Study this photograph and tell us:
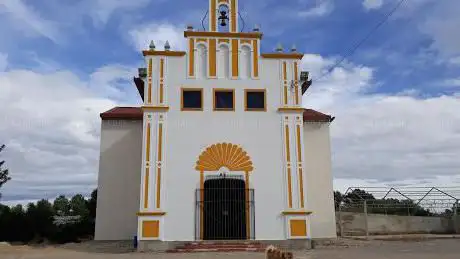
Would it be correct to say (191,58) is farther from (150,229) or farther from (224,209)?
(150,229)

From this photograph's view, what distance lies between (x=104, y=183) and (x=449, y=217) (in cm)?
1783

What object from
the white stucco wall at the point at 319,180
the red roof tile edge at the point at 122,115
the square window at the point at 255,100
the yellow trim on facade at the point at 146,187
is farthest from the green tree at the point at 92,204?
the square window at the point at 255,100

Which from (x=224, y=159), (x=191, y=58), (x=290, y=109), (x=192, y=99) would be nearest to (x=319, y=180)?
(x=290, y=109)

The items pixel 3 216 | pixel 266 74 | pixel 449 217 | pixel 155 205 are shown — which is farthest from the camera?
pixel 3 216

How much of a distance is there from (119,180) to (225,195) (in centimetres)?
580

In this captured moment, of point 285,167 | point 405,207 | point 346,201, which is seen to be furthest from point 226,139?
point 405,207

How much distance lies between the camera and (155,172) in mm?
17266

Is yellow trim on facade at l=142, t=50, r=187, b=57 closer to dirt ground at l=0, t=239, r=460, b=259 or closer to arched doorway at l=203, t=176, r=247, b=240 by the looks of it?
arched doorway at l=203, t=176, r=247, b=240

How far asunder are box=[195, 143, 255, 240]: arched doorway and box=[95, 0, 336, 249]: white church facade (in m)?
0.04

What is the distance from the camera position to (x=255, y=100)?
18516 mm

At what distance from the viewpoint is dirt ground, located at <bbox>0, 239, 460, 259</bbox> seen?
14.3 meters

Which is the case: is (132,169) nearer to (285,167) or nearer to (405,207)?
(285,167)

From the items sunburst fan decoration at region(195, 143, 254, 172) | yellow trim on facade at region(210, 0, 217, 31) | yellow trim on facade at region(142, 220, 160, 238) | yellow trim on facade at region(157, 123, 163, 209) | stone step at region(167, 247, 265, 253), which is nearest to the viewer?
stone step at region(167, 247, 265, 253)

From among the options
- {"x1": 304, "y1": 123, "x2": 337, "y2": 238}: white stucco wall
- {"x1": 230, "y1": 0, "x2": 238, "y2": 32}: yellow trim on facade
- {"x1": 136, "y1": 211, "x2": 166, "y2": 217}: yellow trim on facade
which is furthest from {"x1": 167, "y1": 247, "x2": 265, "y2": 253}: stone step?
{"x1": 230, "y1": 0, "x2": 238, "y2": 32}: yellow trim on facade
